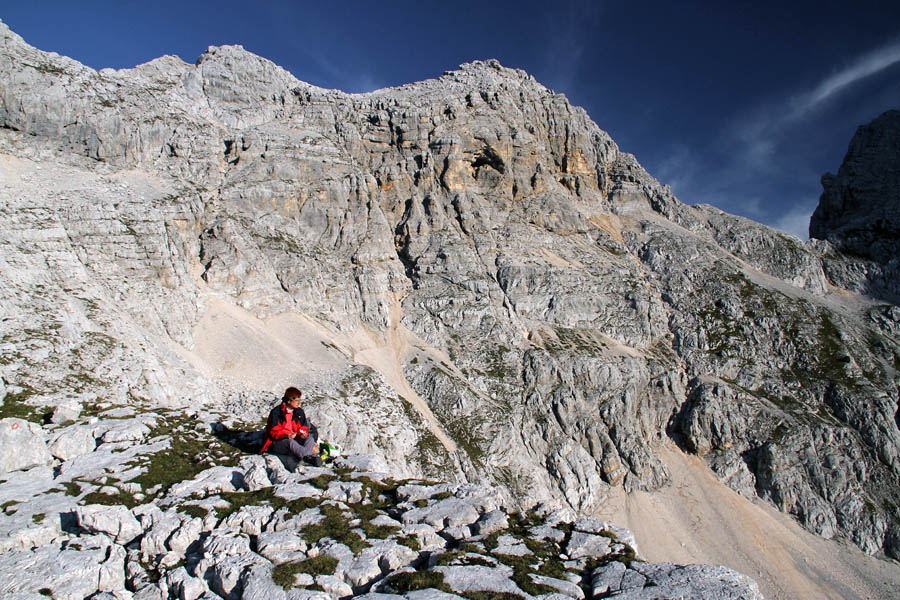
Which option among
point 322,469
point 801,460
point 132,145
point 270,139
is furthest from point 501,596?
point 270,139

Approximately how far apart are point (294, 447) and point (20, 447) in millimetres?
8874

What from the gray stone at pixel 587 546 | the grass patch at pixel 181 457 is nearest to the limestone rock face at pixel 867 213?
the gray stone at pixel 587 546

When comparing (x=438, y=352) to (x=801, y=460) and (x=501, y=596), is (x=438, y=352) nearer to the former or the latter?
(x=801, y=460)

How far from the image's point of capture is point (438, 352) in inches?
2645

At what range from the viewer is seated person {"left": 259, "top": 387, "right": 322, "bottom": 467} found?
16.7 meters

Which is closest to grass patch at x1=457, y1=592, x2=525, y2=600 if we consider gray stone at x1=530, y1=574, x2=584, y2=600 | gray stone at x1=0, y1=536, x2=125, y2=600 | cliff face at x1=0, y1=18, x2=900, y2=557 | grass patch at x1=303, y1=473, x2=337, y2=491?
gray stone at x1=530, y1=574, x2=584, y2=600

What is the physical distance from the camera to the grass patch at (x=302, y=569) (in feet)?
33.1

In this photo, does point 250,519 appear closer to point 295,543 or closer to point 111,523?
point 295,543

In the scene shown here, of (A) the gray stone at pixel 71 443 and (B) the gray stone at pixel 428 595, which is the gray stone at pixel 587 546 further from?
(A) the gray stone at pixel 71 443

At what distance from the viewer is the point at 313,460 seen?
1695 centimetres

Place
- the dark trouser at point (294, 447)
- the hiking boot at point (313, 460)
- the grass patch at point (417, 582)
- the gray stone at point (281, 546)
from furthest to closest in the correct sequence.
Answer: the hiking boot at point (313, 460), the dark trouser at point (294, 447), the gray stone at point (281, 546), the grass patch at point (417, 582)

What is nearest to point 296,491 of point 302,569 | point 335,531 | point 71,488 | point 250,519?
point 250,519

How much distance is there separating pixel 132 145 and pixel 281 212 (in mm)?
20724

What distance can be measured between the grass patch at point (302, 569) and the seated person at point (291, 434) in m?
6.08
